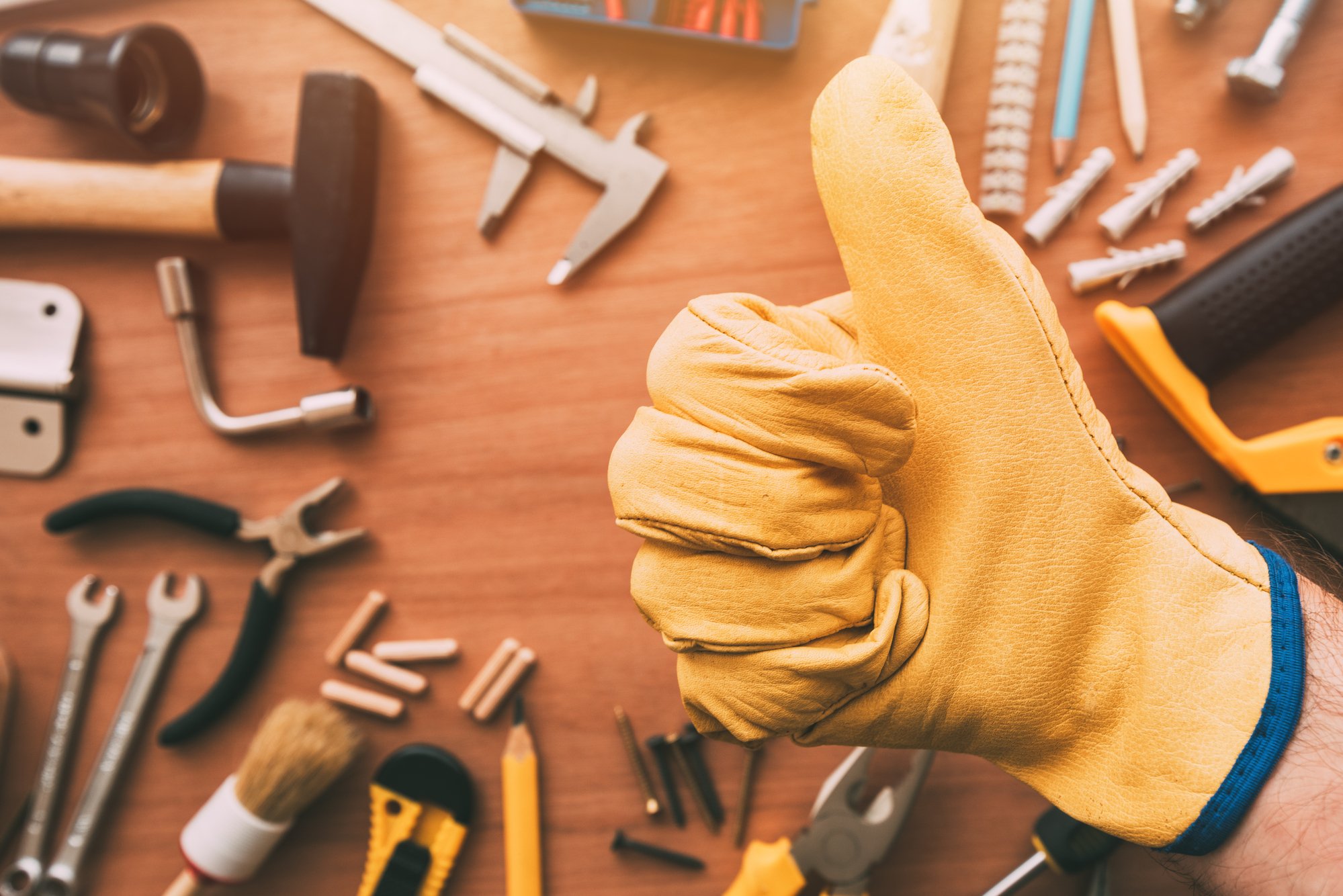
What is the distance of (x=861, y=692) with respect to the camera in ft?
1.95

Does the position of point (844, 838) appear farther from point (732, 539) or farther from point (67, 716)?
point (67, 716)

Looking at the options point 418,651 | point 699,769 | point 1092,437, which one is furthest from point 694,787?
point 1092,437

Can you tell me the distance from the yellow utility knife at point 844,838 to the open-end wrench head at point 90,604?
0.87 m

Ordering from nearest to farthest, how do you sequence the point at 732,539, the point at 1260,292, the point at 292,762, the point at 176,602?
the point at 732,539
the point at 1260,292
the point at 292,762
the point at 176,602

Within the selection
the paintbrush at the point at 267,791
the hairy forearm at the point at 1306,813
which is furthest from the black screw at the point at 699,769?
the hairy forearm at the point at 1306,813

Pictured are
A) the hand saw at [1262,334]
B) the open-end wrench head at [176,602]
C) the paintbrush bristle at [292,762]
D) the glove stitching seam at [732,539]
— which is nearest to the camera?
the glove stitching seam at [732,539]

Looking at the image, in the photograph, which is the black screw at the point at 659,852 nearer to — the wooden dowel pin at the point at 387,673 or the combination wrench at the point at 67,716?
the wooden dowel pin at the point at 387,673

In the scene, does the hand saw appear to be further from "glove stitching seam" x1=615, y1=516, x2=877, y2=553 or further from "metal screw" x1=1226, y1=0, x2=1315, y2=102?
"glove stitching seam" x1=615, y1=516, x2=877, y2=553

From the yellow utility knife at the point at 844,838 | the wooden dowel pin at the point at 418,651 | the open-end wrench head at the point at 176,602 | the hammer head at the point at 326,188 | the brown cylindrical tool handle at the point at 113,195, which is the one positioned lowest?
the open-end wrench head at the point at 176,602

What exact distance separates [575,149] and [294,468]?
21.0 inches

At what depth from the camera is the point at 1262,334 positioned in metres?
0.78

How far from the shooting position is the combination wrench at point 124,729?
0.98 metres

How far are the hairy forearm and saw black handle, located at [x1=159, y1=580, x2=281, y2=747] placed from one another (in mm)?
994

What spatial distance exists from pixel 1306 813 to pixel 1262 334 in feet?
1.51
